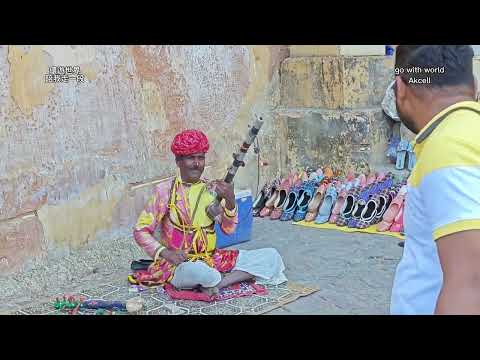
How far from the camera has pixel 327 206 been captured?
6.79 meters

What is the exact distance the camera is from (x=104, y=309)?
4.46 m

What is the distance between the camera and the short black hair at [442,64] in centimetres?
165

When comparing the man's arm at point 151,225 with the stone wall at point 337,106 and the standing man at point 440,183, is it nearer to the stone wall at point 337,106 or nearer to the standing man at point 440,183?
the standing man at point 440,183

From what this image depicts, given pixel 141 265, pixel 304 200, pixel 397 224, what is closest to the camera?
pixel 141 265

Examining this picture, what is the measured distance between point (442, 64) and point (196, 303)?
3207 millimetres

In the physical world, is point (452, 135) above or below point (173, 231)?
above

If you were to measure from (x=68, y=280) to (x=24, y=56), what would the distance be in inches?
71.6

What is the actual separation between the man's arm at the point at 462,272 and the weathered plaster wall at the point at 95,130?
13.5 feet

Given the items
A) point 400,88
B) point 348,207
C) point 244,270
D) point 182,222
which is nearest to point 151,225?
point 182,222

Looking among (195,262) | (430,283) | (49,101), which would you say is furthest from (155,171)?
(430,283)

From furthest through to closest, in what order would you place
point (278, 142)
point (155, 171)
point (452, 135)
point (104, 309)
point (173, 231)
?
1. point (278, 142)
2. point (155, 171)
3. point (173, 231)
4. point (104, 309)
5. point (452, 135)

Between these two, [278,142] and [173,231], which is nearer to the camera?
[173,231]

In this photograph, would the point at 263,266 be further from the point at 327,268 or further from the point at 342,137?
the point at 342,137

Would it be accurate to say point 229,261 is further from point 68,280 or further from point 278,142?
point 278,142
